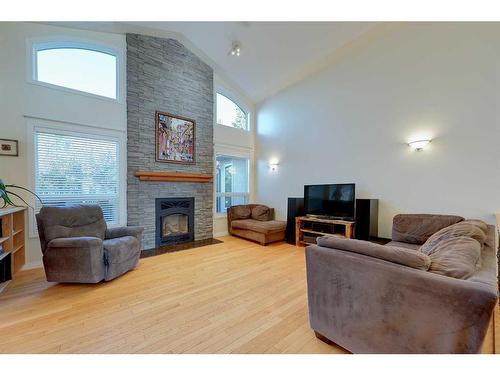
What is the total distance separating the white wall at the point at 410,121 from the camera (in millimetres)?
2787

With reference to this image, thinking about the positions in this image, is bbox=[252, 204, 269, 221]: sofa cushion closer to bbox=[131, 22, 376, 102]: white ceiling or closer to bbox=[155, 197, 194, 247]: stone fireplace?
bbox=[155, 197, 194, 247]: stone fireplace

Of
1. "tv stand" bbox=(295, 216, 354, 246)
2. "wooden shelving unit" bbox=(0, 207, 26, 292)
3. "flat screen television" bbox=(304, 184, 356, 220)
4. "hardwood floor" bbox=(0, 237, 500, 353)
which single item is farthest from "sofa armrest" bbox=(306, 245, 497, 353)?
"wooden shelving unit" bbox=(0, 207, 26, 292)

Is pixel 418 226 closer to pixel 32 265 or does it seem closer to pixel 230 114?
pixel 230 114

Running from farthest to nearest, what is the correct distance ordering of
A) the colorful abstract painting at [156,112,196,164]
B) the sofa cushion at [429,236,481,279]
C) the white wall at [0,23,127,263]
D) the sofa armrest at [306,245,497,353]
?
the colorful abstract painting at [156,112,196,164], the white wall at [0,23,127,263], the sofa cushion at [429,236,481,279], the sofa armrest at [306,245,497,353]

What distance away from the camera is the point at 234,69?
15.7 ft

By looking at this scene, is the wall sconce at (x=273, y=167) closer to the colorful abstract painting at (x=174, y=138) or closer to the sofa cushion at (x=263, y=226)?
the sofa cushion at (x=263, y=226)

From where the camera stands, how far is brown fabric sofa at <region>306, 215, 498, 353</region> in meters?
1.01

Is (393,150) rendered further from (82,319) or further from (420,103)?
(82,319)

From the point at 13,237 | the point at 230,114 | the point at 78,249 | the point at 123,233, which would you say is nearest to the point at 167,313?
the point at 78,249

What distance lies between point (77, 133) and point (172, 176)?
5.30 ft

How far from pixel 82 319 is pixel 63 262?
942 mm

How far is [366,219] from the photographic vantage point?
11.6 feet

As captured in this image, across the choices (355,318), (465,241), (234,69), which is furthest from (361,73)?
(355,318)

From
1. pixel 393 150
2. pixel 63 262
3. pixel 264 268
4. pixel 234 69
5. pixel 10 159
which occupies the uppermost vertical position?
pixel 234 69
